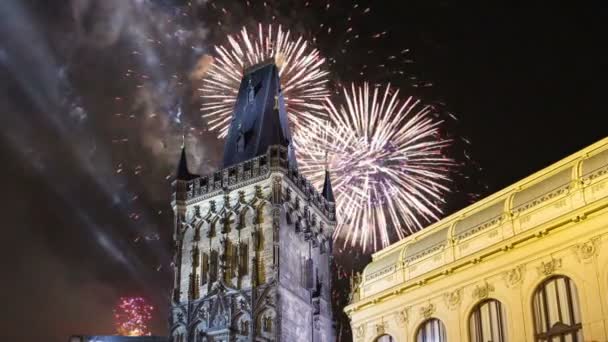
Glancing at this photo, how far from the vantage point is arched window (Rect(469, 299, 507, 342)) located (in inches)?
1299

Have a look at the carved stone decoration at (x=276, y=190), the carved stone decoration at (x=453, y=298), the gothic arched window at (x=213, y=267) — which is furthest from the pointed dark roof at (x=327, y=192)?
the carved stone decoration at (x=453, y=298)

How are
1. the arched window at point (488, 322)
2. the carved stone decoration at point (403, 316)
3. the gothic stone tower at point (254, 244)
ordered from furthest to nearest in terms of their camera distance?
the gothic stone tower at point (254, 244) < the carved stone decoration at point (403, 316) < the arched window at point (488, 322)

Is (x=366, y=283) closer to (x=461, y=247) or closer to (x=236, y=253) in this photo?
(x=461, y=247)

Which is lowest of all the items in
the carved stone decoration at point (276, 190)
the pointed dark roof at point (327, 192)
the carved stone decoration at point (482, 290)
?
the carved stone decoration at point (482, 290)

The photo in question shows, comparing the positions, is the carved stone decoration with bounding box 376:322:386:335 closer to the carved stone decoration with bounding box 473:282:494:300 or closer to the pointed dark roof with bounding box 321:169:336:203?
the carved stone decoration with bounding box 473:282:494:300

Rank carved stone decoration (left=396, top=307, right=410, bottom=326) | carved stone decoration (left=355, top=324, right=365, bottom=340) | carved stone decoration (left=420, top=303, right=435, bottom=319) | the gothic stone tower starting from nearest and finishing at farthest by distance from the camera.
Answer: carved stone decoration (left=420, top=303, right=435, bottom=319) < carved stone decoration (left=396, top=307, right=410, bottom=326) < carved stone decoration (left=355, top=324, right=365, bottom=340) < the gothic stone tower

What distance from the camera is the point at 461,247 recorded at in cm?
3575

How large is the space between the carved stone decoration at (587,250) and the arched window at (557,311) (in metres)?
1.13

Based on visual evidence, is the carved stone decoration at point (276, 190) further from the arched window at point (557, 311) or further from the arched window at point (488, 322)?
the arched window at point (557, 311)

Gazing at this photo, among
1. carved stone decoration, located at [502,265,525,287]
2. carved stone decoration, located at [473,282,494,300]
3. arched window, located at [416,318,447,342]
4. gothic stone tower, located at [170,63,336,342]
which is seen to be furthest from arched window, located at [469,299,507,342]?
gothic stone tower, located at [170,63,336,342]

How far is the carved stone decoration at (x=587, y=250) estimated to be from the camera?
29125 mm

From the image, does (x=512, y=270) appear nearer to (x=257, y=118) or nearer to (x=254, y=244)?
(x=254, y=244)

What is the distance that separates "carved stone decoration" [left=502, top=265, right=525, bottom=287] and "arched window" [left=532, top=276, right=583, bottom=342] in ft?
3.05

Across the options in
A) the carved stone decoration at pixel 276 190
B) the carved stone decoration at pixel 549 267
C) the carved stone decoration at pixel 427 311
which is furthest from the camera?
the carved stone decoration at pixel 276 190
